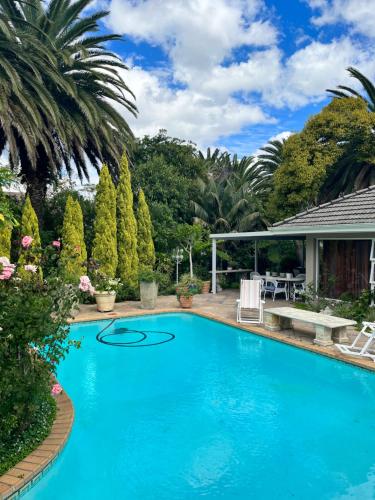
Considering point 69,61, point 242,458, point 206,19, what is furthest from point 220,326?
point 69,61

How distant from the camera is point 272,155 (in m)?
30.3

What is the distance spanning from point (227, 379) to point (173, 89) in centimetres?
2030

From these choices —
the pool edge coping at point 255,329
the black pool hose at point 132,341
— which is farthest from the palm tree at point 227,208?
the black pool hose at point 132,341

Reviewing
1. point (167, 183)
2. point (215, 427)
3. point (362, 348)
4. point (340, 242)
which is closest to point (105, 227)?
point (167, 183)

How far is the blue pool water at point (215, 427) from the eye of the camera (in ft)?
14.4

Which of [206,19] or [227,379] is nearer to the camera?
[227,379]

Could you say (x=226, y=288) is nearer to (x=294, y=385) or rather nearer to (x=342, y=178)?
(x=342, y=178)

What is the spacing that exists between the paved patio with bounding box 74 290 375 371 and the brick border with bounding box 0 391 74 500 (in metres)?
5.67

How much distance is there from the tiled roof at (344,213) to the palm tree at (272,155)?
15619 millimetres

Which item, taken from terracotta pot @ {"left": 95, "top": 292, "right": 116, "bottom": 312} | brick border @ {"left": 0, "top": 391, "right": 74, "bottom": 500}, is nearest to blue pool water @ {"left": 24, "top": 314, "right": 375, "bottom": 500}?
brick border @ {"left": 0, "top": 391, "right": 74, "bottom": 500}

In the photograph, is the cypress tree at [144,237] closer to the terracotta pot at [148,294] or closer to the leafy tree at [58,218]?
the leafy tree at [58,218]

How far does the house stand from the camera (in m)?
11.8

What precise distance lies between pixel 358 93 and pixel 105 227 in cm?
1788

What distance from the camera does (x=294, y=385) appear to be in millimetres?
7410
